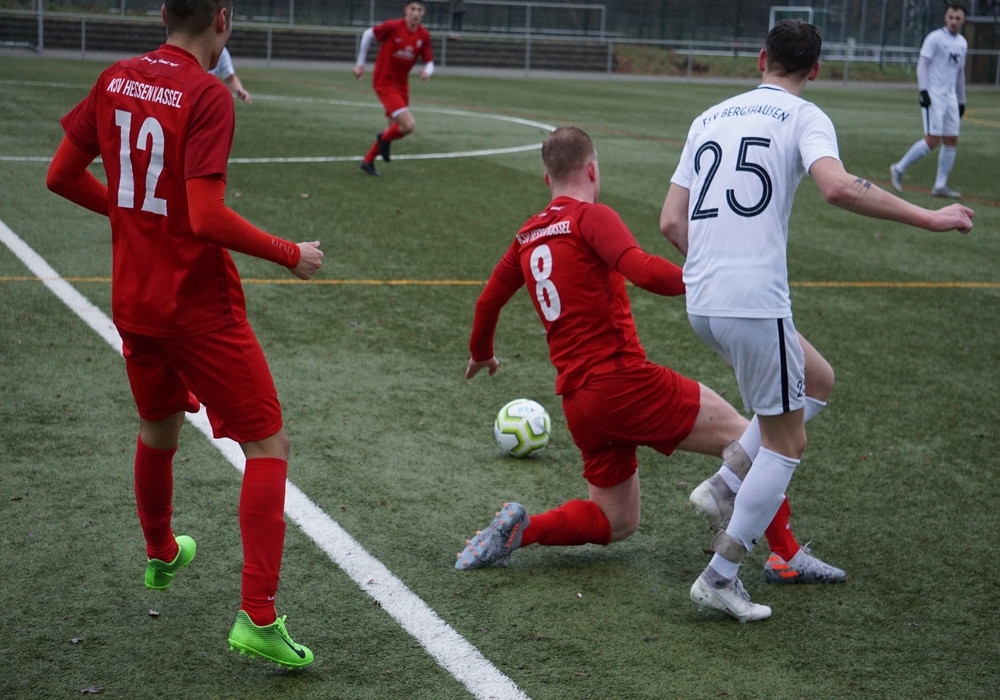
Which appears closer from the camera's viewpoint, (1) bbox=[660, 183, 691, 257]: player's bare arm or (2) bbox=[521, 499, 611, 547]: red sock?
(1) bbox=[660, 183, 691, 257]: player's bare arm

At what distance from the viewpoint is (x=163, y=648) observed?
139 inches

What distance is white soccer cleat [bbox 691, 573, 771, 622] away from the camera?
3777mm

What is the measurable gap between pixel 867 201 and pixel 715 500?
50.0 inches

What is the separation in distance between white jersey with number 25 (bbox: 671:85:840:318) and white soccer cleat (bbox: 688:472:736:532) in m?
0.73

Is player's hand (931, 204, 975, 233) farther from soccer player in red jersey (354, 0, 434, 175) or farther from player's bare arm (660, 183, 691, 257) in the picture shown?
Result: soccer player in red jersey (354, 0, 434, 175)

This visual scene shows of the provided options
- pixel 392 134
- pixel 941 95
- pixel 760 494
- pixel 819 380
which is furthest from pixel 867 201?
pixel 941 95

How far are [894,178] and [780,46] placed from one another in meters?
10.8

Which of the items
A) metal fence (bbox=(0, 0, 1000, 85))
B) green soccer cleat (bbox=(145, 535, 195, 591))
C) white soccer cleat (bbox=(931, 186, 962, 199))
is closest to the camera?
green soccer cleat (bbox=(145, 535, 195, 591))

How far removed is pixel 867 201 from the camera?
343 centimetres

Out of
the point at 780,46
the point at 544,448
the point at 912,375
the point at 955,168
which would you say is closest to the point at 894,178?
the point at 955,168

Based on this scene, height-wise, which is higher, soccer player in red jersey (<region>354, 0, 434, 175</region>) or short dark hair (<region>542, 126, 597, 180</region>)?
soccer player in red jersey (<region>354, 0, 434, 175</region>)

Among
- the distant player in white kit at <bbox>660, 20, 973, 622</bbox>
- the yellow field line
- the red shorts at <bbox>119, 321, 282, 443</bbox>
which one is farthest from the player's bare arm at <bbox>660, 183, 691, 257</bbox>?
the yellow field line

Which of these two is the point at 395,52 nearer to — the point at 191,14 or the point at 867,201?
the point at 191,14

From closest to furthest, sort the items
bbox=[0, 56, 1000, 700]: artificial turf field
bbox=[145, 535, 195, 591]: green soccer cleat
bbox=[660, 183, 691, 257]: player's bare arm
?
bbox=[0, 56, 1000, 700]: artificial turf field, bbox=[145, 535, 195, 591]: green soccer cleat, bbox=[660, 183, 691, 257]: player's bare arm
